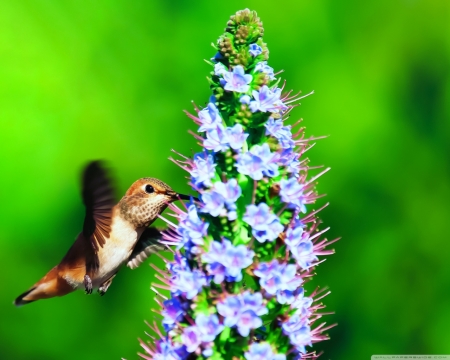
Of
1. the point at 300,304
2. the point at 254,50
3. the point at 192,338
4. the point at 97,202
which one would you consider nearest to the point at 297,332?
the point at 300,304

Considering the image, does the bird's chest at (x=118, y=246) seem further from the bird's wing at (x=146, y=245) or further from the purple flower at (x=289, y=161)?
A: the purple flower at (x=289, y=161)

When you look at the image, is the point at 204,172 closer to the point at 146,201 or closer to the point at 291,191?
the point at 291,191

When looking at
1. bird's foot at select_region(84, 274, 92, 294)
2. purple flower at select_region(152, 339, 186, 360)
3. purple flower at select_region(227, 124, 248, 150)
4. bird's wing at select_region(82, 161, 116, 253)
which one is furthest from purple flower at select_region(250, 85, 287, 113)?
bird's foot at select_region(84, 274, 92, 294)

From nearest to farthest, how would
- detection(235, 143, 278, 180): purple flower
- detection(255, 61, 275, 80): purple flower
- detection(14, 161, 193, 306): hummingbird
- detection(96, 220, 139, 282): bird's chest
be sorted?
detection(235, 143, 278, 180): purple flower → detection(255, 61, 275, 80): purple flower → detection(14, 161, 193, 306): hummingbird → detection(96, 220, 139, 282): bird's chest

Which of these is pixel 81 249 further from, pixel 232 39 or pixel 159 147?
pixel 232 39

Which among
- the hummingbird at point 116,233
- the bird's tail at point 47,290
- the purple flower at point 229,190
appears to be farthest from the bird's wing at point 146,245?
the purple flower at point 229,190

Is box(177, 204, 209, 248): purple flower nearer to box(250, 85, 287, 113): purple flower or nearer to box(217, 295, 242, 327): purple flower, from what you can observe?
box(217, 295, 242, 327): purple flower
